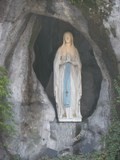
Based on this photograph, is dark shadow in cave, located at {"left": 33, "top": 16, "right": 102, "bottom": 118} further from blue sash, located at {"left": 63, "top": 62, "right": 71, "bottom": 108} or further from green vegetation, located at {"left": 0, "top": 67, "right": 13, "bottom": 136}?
green vegetation, located at {"left": 0, "top": 67, "right": 13, "bottom": 136}

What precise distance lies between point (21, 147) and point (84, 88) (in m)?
1.66

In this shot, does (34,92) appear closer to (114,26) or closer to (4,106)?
(4,106)

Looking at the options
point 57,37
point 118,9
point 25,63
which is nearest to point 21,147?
point 25,63

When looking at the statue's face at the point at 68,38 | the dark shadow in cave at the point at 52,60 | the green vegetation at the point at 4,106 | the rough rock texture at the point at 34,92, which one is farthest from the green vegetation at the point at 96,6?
the green vegetation at the point at 4,106

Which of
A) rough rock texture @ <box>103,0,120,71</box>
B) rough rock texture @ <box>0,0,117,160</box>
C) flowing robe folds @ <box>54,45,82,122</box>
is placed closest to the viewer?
rough rock texture @ <box>103,0,120,71</box>

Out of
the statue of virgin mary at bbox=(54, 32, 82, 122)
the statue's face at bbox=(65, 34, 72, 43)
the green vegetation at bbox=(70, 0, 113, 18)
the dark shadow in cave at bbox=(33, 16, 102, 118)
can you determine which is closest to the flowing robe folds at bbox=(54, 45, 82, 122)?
the statue of virgin mary at bbox=(54, 32, 82, 122)

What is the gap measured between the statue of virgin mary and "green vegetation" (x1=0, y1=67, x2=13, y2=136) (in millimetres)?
1029

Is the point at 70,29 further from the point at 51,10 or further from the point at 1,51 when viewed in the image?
the point at 1,51

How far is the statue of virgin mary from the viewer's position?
8750mm

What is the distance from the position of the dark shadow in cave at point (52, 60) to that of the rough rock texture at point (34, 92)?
1.14 feet

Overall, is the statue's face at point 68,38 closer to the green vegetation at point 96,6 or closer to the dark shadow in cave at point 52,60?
the dark shadow in cave at point 52,60

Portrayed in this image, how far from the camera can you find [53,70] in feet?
29.7

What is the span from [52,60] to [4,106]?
72.4 inches

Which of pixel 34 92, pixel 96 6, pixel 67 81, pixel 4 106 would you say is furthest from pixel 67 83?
pixel 96 6
